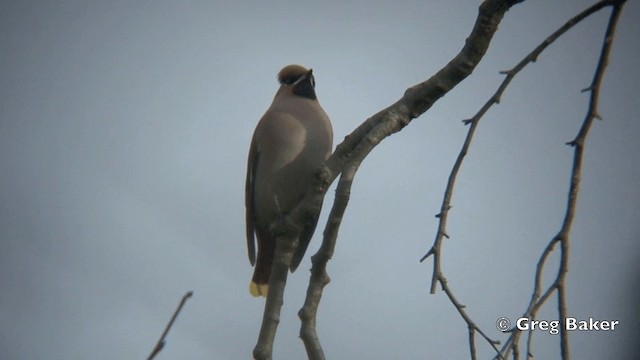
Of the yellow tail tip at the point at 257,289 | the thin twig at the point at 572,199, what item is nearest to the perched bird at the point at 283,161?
the yellow tail tip at the point at 257,289

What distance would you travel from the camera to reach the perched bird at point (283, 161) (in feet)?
14.9

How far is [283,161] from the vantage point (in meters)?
4.59

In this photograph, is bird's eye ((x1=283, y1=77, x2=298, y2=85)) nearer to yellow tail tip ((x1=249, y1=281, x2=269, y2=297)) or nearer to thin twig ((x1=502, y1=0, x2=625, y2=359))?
yellow tail tip ((x1=249, y1=281, x2=269, y2=297))

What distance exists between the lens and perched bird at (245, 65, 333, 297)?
4.54 metres

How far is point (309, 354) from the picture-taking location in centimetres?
241

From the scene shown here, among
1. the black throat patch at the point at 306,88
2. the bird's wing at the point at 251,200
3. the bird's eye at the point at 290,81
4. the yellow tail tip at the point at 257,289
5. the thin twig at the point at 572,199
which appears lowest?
the thin twig at the point at 572,199

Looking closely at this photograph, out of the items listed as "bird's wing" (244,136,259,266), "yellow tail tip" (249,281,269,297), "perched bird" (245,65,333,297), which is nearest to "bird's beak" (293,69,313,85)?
"perched bird" (245,65,333,297)

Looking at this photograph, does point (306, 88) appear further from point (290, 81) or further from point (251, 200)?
point (251, 200)

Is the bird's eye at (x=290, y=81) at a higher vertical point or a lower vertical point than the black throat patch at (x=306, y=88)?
higher

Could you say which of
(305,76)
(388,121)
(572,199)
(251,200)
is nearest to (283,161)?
(251,200)

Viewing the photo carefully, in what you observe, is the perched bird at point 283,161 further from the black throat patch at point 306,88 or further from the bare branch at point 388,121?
the bare branch at point 388,121

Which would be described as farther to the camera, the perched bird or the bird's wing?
the bird's wing

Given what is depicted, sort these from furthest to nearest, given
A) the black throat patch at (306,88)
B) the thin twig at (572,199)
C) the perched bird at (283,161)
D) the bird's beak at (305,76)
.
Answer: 1. the bird's beak at (305,76)
2. the black throat patch at (306,88)
3. the perched bird at (283,161)
4. the thin twig at (572,199)

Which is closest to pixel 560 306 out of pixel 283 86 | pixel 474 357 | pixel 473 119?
pixel 474 357
